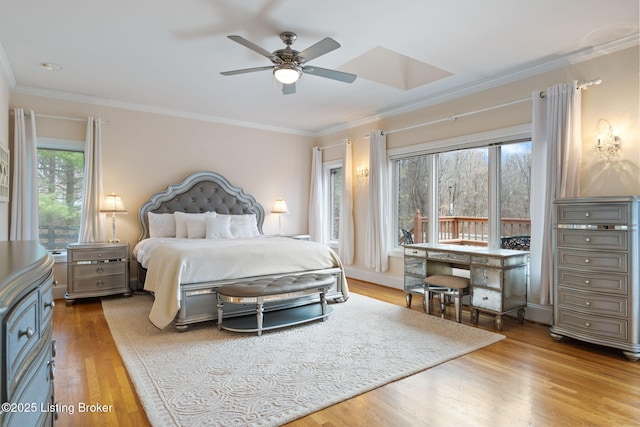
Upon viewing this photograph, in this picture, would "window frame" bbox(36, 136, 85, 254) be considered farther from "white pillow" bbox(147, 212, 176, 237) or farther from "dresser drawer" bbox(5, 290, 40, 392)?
"dresser drawer" bbox(5, 290, 40, 392)

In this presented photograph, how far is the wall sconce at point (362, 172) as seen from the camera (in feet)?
19.9

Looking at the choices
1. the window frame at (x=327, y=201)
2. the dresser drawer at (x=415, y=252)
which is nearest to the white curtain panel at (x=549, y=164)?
the dresser drawer at (x=415, y=252)

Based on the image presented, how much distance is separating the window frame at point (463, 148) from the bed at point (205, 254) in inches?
67.9

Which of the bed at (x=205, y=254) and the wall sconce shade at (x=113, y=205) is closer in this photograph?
the bed at (x=205, y=254)

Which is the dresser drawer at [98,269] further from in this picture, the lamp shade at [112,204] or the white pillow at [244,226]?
the white pillow at [244,226]

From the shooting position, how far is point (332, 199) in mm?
7129

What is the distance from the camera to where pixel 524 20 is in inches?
115

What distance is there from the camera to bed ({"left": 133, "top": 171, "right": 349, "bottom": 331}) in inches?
137

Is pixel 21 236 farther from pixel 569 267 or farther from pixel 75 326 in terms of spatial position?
pixel 569 267

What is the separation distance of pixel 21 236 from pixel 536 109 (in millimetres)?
6172

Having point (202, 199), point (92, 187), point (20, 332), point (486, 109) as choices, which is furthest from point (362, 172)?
point (20, 332)

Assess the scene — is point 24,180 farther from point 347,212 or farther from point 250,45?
point 347,212

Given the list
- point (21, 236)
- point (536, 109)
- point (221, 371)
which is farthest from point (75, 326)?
point (536, 109)

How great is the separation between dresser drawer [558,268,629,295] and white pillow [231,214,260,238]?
4.21 metres
